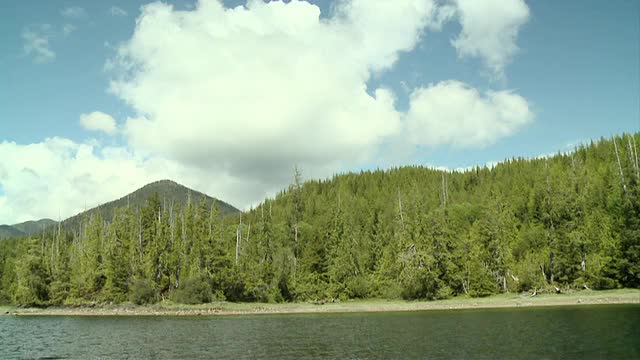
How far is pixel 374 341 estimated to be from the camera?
4288 centimetres

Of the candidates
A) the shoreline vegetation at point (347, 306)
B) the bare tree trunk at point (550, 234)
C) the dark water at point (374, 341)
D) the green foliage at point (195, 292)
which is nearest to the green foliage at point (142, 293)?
the shoreline vegetation at point (347, 306)

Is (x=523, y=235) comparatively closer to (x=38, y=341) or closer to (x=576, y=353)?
(x=576, y=353)

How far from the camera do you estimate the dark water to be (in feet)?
112

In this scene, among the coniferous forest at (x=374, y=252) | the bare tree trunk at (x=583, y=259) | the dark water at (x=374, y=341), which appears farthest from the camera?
the coniferous forest at (x=374, y=252)

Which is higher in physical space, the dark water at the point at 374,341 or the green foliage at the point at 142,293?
the green foliage at the point at 142,293

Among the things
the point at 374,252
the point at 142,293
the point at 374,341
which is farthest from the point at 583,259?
the point at 142,293

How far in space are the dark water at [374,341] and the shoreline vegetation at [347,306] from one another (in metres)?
23.8

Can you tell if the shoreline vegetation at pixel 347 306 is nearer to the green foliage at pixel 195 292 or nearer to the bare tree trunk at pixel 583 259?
the green foliage at pixel 195 292

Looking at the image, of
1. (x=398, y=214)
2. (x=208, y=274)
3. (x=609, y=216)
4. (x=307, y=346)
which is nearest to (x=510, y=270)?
(x=609, y=216)

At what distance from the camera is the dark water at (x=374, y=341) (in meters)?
34.2

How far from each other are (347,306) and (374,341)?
55349mm

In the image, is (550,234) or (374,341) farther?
(550,234)

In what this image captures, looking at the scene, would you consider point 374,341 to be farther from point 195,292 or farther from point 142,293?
point 142,293

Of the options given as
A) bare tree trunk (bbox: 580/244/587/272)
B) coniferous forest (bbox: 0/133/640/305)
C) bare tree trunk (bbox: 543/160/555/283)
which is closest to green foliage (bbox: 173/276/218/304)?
Result: coniferous forest (bbox: 0/133/640/305)
